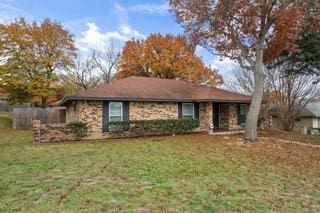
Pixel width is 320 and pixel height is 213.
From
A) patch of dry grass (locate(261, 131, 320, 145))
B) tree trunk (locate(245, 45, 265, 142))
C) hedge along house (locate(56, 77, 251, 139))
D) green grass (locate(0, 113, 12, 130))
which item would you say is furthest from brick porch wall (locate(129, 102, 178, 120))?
green grass (locate(0, 113, 12, 130))

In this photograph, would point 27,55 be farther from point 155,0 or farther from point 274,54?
point 274,54

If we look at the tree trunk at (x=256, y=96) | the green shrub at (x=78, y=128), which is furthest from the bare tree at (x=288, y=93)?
the green shrub at (x=78, y=128)

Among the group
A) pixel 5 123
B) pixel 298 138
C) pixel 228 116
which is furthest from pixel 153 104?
pixel 5 123

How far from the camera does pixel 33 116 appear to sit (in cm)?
2522

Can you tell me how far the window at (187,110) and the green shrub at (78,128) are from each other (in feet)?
21.1

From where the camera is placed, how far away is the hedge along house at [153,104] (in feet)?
53.0

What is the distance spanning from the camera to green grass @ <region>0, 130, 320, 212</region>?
17.4ft

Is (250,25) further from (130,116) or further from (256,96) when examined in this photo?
(130,116)

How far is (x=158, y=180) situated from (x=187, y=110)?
40.9 feet

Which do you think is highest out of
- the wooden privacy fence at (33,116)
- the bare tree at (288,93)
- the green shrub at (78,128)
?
the bare tree at (288,93)

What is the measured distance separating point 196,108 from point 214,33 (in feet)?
17.9

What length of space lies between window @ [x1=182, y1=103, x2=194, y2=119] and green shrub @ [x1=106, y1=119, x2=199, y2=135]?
91 centimetres

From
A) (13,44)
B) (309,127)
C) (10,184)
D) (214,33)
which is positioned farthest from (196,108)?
(309,127)

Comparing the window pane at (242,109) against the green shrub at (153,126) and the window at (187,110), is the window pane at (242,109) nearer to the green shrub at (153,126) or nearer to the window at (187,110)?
the window at (187,110)
